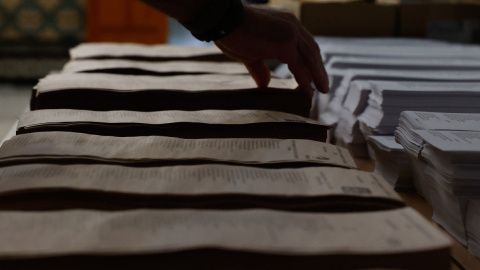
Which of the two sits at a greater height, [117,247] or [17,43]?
[17,43]

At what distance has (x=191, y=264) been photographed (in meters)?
0.40

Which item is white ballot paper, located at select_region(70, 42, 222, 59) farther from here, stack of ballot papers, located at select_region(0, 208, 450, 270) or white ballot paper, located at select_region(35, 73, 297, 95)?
stack of ballot papers, located at select_region(0, 208, 450, 270)

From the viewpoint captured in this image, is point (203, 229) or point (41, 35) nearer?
Answer: point (203, 229)

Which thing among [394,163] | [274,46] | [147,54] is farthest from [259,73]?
[147,54]

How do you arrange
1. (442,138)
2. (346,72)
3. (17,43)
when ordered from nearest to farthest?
(442,138), (346,72), (17,43)

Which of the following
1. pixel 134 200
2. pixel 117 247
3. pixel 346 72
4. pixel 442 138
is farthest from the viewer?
pixel 346 72

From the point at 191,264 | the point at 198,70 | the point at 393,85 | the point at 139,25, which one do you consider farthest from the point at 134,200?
the point at 139,25

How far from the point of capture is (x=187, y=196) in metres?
0.50

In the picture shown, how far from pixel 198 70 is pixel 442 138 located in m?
0.67

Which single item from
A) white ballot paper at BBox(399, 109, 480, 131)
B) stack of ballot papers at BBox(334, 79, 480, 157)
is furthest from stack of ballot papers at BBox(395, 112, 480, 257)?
stack of ballot papers at BBox(334, 79, 480, 157)

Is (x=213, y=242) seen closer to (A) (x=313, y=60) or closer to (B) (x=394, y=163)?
(B) (x=394, y=163)

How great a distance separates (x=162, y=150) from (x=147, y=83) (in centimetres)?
37

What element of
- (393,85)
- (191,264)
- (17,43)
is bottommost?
(191,264)

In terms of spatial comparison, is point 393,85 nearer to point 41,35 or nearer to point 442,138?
point 442,138
